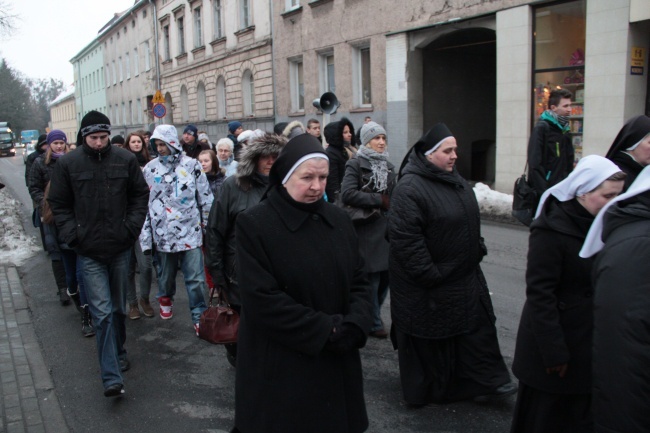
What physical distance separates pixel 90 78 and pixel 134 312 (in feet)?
215

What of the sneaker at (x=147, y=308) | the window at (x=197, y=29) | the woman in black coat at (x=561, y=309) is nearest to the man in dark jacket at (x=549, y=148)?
the woman in black coat at (x=561, y=309)

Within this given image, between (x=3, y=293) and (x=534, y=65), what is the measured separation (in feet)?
38.3

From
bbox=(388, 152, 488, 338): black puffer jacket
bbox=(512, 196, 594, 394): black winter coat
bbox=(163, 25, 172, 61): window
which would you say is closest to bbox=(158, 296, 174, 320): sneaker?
bbox=(388, 152, 488, 338): black puffer jacket

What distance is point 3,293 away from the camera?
7668 millimetres

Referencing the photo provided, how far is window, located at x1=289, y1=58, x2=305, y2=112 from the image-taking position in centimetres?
2386

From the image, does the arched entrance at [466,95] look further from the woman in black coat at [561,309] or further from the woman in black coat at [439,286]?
the woman in black coat at [561,309]

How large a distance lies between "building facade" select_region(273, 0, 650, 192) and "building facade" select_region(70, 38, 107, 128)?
41.0m

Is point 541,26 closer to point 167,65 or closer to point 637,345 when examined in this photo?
point 637,345

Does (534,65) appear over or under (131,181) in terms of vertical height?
over

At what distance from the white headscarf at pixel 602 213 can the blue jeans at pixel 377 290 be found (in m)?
3.26

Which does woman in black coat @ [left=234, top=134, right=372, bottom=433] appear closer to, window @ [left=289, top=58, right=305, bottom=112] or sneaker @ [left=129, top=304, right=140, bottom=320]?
sneaker @ [left=129, top=304, right=140, bottom=320]

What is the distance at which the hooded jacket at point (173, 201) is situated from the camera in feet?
19.0

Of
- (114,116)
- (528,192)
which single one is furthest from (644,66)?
(114,116)

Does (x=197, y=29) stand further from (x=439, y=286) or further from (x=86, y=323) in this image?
(x=439, y=286)
